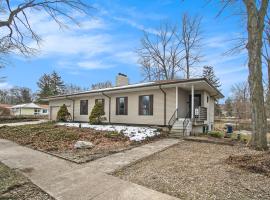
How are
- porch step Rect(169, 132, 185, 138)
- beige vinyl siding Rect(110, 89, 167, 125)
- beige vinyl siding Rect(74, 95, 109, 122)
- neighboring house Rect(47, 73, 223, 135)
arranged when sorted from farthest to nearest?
beige vinyl siding Rect(74, 95, 109, 122), beige vinyl siding Rect(110, 89, 167, 125), neighboring house Rect(47, 73, 223, 135), porch step Rect(169, 132, 185, 138)

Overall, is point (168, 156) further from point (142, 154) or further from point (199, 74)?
point (199, 74)

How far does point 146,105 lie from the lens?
14164 millimetres

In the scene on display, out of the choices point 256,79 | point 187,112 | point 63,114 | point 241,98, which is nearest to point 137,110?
point 187,112

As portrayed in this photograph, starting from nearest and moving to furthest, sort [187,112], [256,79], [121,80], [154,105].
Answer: [256,79]
[154,105]
[187,112]
[121,80]

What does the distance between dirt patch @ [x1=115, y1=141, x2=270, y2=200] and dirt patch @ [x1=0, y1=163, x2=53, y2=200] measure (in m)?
1.81

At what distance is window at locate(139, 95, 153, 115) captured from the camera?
548 inches

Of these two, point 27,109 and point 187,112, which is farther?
point 27,109

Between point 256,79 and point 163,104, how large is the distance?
5937 millimetres

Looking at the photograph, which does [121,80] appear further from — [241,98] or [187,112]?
[241,98]

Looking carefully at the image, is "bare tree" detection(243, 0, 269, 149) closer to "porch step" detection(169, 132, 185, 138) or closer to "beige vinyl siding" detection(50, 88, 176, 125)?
"porch step" detection(169, 132, 185, 138)

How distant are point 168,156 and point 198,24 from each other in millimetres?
24614

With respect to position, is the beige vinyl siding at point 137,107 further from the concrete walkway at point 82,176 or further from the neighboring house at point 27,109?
the neighboring house at point 27,109

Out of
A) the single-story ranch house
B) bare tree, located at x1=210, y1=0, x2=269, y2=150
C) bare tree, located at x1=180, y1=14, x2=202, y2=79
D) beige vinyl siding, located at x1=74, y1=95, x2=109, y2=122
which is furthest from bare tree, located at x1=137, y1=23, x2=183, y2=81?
the single-story ranch house

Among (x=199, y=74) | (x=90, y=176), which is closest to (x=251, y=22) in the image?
(x=90, y=176)
